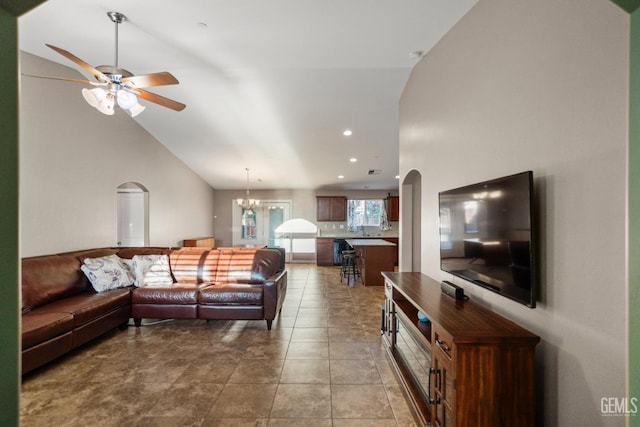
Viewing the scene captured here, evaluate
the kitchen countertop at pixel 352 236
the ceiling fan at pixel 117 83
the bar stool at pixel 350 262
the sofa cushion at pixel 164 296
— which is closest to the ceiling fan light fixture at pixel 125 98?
the ceiling fan at pixel 117 83

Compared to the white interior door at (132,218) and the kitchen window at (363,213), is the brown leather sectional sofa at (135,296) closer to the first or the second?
the white interior door at (132,218)

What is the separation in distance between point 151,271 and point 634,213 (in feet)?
14.8

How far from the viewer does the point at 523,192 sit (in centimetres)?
153

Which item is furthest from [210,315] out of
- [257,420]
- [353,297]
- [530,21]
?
[530,21]

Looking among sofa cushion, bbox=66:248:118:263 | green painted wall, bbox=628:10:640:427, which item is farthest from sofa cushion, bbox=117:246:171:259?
green painted wall, bbox=628:10:640:427

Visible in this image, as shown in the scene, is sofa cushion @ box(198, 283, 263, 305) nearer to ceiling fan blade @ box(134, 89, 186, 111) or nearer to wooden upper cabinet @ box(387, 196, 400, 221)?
ceiling fan blade @ box(134, 89, 186, 111)

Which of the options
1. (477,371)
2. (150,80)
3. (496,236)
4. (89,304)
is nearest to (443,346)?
(477,371)

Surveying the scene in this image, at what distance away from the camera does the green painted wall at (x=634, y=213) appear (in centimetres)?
74

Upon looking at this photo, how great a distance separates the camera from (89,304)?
2986 mm

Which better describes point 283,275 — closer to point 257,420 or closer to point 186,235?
point 257,420

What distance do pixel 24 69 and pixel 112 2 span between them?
1.88 metres

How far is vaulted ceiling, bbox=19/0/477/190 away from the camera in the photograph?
7.80 ft
